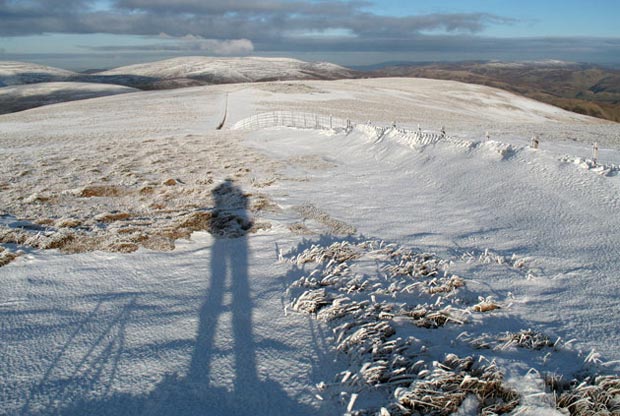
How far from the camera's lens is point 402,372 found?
416 centimetres

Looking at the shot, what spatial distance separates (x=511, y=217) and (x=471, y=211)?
38.1 inches

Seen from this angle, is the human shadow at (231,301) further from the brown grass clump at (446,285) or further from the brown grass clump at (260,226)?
the brown grass clump at (446,285)

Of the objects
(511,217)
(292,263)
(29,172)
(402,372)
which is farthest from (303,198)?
(29,172)

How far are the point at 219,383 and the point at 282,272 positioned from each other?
293 centimetres

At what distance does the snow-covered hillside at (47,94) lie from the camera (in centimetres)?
7044

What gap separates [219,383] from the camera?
4.22 m

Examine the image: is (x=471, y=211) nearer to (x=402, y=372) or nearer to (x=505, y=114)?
(x=402, y=372)

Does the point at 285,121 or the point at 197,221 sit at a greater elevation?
the point at 285,121

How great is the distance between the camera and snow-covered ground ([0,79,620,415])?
4176 millimetres

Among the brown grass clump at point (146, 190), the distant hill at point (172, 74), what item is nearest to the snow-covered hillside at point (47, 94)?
the distant hill at point (172, 74)

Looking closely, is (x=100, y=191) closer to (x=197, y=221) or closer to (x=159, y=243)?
(x=197, y=221)

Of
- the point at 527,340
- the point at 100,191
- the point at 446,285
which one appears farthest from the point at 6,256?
the point at 527,340

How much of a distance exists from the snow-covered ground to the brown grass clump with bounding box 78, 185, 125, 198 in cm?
8

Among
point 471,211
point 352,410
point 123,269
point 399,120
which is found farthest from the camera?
point 399,120
